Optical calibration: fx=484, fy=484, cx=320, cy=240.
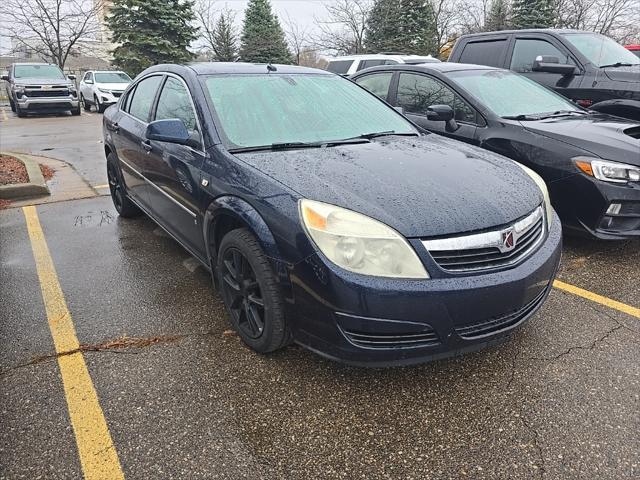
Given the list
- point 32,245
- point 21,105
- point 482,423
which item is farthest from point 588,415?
point 21,105

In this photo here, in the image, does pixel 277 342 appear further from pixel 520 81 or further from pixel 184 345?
pixel 520 81

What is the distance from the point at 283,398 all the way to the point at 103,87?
18.6 metres

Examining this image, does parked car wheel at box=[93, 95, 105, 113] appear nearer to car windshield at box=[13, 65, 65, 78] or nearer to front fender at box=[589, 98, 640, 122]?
car windshield at box=[13, 65, 65, 78]

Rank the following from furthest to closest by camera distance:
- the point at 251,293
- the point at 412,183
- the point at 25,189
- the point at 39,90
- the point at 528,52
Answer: the point at 39,90 < the point at 528,52 < the point at 25,189 < the point at 251,293 < the point at 412,183

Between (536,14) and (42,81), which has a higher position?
(536,14)

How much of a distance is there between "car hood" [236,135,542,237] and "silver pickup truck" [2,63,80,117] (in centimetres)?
1683

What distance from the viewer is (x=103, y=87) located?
18.0 metres

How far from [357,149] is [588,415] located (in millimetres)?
1841

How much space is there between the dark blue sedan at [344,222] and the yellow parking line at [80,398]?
0.84 meters

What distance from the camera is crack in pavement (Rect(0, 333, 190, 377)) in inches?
106

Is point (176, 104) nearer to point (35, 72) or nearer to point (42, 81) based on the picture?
point (42, 81)

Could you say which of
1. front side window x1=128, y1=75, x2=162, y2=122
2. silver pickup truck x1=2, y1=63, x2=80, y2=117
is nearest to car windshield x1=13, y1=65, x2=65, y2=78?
silver pickup truck x1=2, y1=63, x2=80, y2=117

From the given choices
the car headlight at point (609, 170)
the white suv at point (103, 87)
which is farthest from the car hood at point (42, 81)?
the car headlight at point (609, 170)

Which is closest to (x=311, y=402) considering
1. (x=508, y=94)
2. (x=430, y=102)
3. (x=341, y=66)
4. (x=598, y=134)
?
(x=598, y=134)
